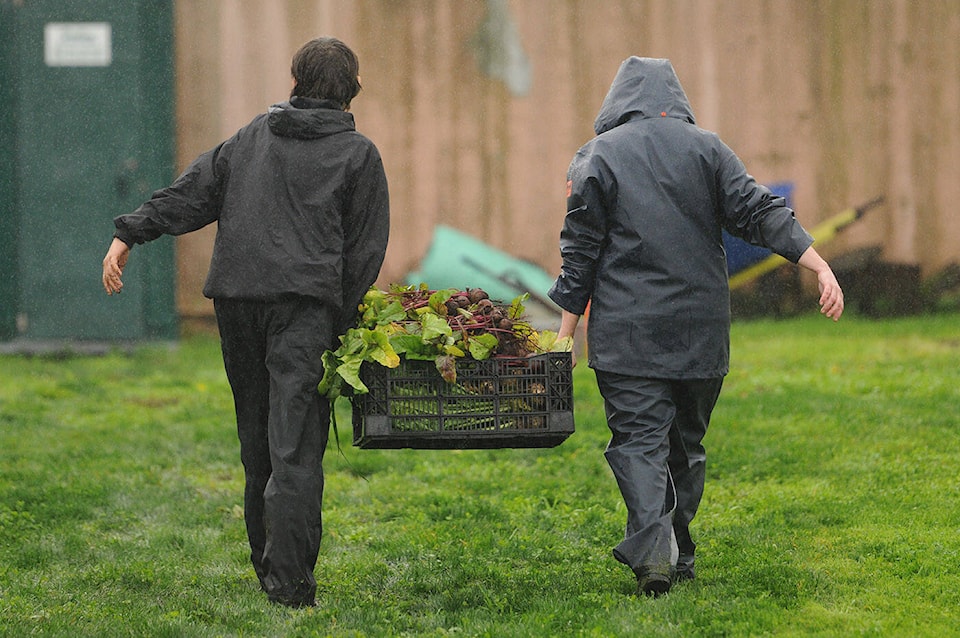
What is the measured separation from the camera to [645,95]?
491 cm

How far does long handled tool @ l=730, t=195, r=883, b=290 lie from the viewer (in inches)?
462

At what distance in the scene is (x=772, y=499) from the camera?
617 centimetres

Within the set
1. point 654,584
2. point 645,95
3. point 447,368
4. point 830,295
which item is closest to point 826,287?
point 830,295

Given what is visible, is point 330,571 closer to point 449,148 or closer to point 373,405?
point 373,405

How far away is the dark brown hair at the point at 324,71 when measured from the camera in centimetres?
470

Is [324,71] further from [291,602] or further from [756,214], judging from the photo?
[291,602]

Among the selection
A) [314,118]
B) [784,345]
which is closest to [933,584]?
[314,118]

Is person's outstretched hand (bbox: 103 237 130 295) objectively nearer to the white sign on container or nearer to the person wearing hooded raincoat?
the person wearing hooded raincoat

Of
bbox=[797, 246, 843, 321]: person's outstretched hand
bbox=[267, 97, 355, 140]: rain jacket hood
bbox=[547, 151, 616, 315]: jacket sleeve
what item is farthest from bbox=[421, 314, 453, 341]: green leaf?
bbox=[797, 246, 843, 321]: person's outstretched hand

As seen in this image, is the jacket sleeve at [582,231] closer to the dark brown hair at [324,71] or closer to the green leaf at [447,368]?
the green leaf at [447,368]

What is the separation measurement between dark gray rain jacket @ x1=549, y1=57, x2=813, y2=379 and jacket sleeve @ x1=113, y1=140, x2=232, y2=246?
126 cm

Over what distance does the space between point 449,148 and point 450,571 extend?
7023mm

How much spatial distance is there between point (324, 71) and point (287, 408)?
1182 millimetres

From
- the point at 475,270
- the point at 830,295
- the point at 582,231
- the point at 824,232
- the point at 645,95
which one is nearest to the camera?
the point at 830,295
